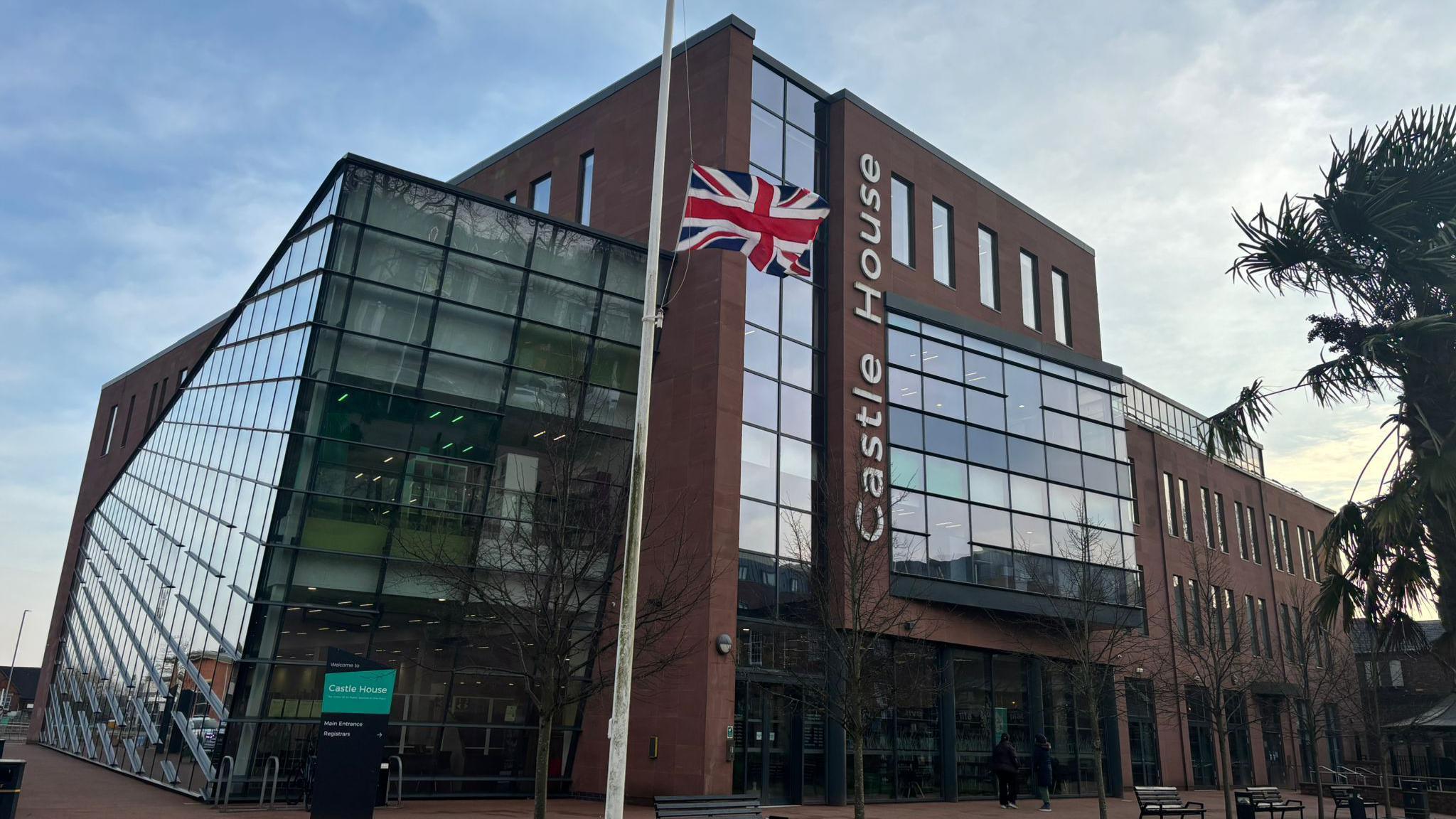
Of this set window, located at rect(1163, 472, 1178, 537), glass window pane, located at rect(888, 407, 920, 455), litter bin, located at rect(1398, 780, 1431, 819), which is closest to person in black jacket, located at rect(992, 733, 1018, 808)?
glass window pane, located at rect(888, 407, 920, 455)

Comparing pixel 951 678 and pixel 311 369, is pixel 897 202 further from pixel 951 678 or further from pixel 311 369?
pixel 311 369

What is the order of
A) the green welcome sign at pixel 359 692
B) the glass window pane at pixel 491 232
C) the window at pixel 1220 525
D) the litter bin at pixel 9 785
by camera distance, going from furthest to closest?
the window at pixel 1220 525
the glass window pane at pixel 491 232
the green welcome sign at pixel 359 692
the litter bin at pixel 9 785

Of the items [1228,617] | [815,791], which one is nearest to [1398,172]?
[815,791]

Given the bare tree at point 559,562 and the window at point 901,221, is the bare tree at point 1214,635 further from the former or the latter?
the bare tree at point 559,562

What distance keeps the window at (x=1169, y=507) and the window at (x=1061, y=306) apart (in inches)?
391

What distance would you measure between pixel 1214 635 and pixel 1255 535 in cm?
2083

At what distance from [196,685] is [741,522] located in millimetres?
12739

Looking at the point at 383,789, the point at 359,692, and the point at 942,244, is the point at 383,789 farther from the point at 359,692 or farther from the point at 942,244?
the point at 942,244

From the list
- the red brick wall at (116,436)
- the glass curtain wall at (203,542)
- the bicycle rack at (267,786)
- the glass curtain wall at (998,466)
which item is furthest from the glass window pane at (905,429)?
the red brick wall at (116,436)

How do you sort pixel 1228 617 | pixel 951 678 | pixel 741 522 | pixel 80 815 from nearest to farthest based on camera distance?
1. pixel 80 815
2. pixel 741 522
3. pixel 951 678
4. pixel 1228 617

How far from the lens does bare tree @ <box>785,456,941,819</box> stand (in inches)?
914

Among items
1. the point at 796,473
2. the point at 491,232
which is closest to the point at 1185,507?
the point at 796,473

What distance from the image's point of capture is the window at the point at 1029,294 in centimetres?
3703

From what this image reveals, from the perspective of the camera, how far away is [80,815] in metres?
17.7
